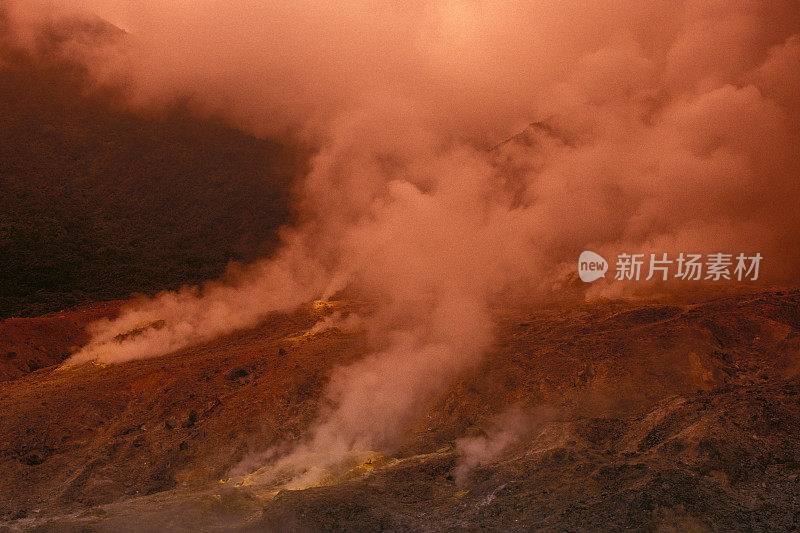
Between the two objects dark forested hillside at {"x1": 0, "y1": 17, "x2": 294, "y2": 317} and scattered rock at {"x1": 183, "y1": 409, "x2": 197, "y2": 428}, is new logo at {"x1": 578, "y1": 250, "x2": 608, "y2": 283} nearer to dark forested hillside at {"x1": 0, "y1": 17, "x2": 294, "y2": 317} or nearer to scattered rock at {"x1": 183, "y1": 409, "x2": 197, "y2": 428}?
scattered rock at {"x1": 183, "y1": 409, "x2": 197, "y2": 428}

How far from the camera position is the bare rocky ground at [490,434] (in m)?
4.67

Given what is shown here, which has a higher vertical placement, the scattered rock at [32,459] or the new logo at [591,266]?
the new logo at [591,266]

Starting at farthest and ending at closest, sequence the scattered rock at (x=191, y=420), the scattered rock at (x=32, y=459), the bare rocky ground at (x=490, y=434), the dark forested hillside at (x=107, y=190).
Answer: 1. the dark forested hillside at (x=107, y=190)
2. the scattered rock at (x=191, y=420)
3. the scattered rock at (x=32, y=459)
4. the bare rocky ground at (x=490, y=434)

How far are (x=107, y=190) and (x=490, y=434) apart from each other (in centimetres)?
2650

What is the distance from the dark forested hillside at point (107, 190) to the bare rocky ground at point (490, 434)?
31.8 feet

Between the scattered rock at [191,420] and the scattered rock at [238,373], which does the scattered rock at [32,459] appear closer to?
the scattered rock at [191,420]

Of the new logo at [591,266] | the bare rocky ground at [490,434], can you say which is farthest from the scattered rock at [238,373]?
the new logo at [591,266]

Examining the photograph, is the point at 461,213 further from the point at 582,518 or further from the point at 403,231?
the point at 582,518

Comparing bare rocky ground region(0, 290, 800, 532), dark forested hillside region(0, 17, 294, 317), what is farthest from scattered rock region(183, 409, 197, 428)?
dark forested hillside region(0, 17, 294, 317)

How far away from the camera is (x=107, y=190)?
2611 centimetres

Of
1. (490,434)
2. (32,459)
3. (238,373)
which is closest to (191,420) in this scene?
(238,373)

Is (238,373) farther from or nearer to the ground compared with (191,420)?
farther from the ground

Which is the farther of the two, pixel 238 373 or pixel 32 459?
pixel 238 373

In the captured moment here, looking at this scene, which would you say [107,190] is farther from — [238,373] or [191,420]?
[191,420]
